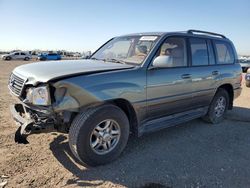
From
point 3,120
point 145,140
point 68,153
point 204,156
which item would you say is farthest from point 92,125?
point 3,120

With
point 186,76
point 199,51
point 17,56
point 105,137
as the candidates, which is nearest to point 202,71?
point 199,51

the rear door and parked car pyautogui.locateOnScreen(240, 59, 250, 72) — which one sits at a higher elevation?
the rear door

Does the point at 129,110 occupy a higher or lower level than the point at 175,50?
lower

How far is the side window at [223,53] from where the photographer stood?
5.61 m

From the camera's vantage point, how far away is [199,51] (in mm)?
5082

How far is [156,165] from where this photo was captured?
3.66 meters

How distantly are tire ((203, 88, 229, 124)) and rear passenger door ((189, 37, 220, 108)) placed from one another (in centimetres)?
30

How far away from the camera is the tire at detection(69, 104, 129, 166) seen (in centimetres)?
328

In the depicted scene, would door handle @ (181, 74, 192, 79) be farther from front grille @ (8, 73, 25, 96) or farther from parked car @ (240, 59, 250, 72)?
parked car @ (240, 59, 250, 72)

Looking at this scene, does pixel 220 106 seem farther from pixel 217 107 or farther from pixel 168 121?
pixel 168 121

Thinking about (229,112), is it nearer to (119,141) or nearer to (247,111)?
(247,111)

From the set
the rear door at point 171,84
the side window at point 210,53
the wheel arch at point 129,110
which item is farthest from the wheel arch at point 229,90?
the wheel arch at point 129,110

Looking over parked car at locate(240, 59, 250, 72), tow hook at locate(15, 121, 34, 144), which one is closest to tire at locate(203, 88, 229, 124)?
tow hook at locate(15, 121, 34, 144)

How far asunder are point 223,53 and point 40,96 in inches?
175
